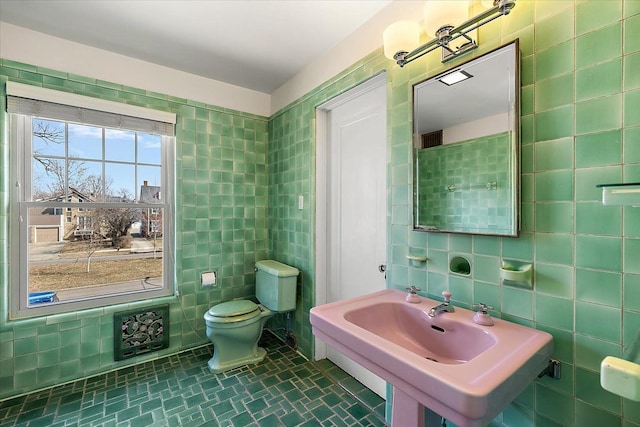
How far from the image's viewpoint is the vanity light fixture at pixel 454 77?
1.24 meters

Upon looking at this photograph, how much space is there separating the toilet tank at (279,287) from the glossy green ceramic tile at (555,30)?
6.42 feet

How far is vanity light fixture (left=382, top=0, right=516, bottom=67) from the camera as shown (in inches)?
40.5

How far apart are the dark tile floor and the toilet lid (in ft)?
1.39

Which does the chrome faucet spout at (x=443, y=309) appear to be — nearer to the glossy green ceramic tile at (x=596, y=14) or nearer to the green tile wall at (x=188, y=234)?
the glossy green ceramic tile at (x=596, y=14)

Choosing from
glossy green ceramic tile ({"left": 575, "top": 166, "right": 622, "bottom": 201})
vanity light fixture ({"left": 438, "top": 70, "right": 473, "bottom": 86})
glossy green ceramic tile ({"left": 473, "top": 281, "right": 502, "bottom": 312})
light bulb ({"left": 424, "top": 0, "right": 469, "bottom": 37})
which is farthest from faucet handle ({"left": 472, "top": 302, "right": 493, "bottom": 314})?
light bulb ({"left": 424, "top": 0, "right": 469, "bottom": 37})

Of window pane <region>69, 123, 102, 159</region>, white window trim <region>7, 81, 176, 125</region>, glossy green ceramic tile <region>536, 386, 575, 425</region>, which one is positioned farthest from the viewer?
window pane <region>69, 123, 102, 159</region>

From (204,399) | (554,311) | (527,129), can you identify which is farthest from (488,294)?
(204,399)

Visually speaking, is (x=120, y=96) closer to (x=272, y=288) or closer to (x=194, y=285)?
(x=194, y=285)

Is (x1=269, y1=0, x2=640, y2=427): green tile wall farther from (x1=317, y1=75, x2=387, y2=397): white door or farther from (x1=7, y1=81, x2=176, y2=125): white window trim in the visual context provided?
(x1=7, y1=81, x2=176, y2=125): white window trim

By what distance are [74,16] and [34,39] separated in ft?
1.37

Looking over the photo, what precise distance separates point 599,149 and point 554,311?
57cm

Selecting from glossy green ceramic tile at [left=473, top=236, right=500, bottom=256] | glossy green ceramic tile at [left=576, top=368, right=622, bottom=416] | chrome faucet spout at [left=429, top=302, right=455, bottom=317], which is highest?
glossy green ceramic tile at [left=473, top=236, right=500, bottom=256]

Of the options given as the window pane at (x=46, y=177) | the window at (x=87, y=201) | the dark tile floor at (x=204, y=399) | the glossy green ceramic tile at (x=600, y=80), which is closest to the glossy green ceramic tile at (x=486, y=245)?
the glossy green ceramic tile at (x=600, y=80)

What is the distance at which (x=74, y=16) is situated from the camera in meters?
1.68
